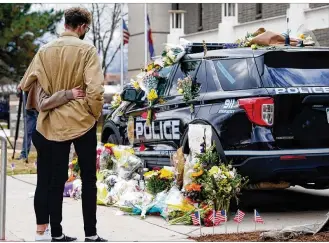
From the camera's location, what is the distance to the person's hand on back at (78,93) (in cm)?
588

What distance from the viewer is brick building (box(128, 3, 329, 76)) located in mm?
19281

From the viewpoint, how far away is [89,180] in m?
5.97

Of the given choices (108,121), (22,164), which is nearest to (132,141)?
(108,121)

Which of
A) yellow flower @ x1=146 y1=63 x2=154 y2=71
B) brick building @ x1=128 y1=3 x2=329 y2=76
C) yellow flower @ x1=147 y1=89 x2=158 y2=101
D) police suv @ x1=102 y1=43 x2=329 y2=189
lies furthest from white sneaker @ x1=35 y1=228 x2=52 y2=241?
brick building @ x1=128 y1=3 x2=329 y2=76

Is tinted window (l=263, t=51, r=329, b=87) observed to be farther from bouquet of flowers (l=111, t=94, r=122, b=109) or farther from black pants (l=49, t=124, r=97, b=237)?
bouquet of flowers (l=111, t=94, r=122, b=109)

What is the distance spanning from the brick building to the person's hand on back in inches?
427

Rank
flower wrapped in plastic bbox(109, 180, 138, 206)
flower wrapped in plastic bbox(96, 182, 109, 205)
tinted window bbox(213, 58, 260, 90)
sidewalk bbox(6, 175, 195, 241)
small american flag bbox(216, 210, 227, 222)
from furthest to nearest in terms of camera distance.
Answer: flower wrapped in plastic bbox(96, 182, 109, 205)
flower wrapped in plastic bbox(109, 180, 138, 206)
tinted window bbox(213, 58, 260, 90)
small american flag bbox(216, 210, 227, 222)
sidewalk bbox(6, 175, 195, 241)

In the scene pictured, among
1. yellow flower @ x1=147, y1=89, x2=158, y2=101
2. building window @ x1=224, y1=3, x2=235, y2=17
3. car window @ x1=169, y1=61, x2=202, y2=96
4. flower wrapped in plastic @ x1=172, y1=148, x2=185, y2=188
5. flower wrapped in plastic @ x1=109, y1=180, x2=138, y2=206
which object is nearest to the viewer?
flower wrapped in plastic @ x1=172, y1=148, x2=185, y2=188

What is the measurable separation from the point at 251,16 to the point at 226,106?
17.4 m

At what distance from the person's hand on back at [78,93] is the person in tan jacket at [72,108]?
3 centimetres

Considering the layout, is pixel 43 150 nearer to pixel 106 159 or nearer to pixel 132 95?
pixel 132 95

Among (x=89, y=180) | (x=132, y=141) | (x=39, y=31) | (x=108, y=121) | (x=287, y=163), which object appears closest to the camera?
(x=89, y=180)

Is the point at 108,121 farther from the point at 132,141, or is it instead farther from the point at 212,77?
the point at 212,77

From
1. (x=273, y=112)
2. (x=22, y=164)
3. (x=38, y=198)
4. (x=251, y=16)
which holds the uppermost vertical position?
(x=251, y=16)
